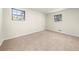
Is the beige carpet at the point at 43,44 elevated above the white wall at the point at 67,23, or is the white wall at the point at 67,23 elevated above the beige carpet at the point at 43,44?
the white wall at the point at 67,23

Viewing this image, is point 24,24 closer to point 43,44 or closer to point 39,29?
point 39,29

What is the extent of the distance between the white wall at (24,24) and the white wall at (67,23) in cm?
14

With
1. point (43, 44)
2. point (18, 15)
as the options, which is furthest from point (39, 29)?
point (18, 15)

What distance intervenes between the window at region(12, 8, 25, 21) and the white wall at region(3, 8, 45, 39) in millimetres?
53

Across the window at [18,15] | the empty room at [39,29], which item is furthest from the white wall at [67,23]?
the window at [18,15]

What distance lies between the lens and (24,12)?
1613 millimetres

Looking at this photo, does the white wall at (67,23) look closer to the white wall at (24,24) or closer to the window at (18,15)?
the white wall at (24,24)

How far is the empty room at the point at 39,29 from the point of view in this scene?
1.58 meters

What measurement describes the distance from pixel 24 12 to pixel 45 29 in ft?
1.54

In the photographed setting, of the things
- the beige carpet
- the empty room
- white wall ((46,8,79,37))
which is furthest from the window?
white wall ((46,8,79,37))
